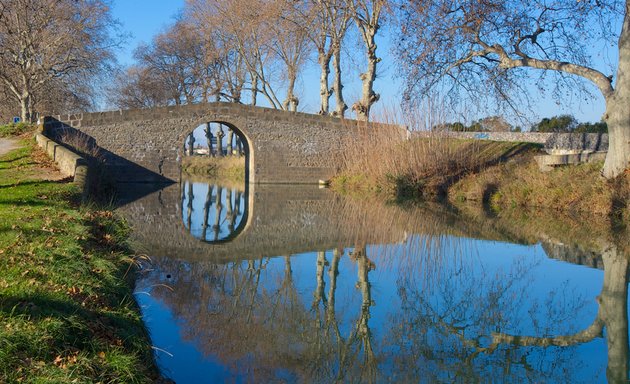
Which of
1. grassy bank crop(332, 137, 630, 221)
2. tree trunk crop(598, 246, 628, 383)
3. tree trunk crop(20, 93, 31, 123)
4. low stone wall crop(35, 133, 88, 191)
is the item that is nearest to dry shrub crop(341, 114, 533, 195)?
grassy bank crop(332, 137, 630, 221)

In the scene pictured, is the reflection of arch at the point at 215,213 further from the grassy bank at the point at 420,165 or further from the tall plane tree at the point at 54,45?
the tall plane tree at the point at 54,45

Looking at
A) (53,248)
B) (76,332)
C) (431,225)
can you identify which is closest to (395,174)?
(431,225)

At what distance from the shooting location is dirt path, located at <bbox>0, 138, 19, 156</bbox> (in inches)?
717

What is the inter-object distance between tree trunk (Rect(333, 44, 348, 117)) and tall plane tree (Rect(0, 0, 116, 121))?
10819 mm

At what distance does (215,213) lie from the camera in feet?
52.0

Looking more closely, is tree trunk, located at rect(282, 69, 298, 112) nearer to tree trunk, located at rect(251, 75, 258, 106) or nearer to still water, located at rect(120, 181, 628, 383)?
tree trunk, located at rect(251, 75, 258, 106)

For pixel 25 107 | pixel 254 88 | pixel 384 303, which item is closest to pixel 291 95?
pixel 254 88

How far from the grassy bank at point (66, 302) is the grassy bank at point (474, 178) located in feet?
35.7

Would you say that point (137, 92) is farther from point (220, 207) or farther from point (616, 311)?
point (616, 311)

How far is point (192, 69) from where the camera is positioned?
125 feet

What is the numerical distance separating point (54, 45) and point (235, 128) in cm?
938

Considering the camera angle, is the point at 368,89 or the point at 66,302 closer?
the point at 66,302

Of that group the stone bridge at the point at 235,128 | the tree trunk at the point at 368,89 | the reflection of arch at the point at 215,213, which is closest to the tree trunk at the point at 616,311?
the reflection of arch at the point at 215,213

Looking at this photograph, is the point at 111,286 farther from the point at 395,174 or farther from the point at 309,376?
the point at 395,174
